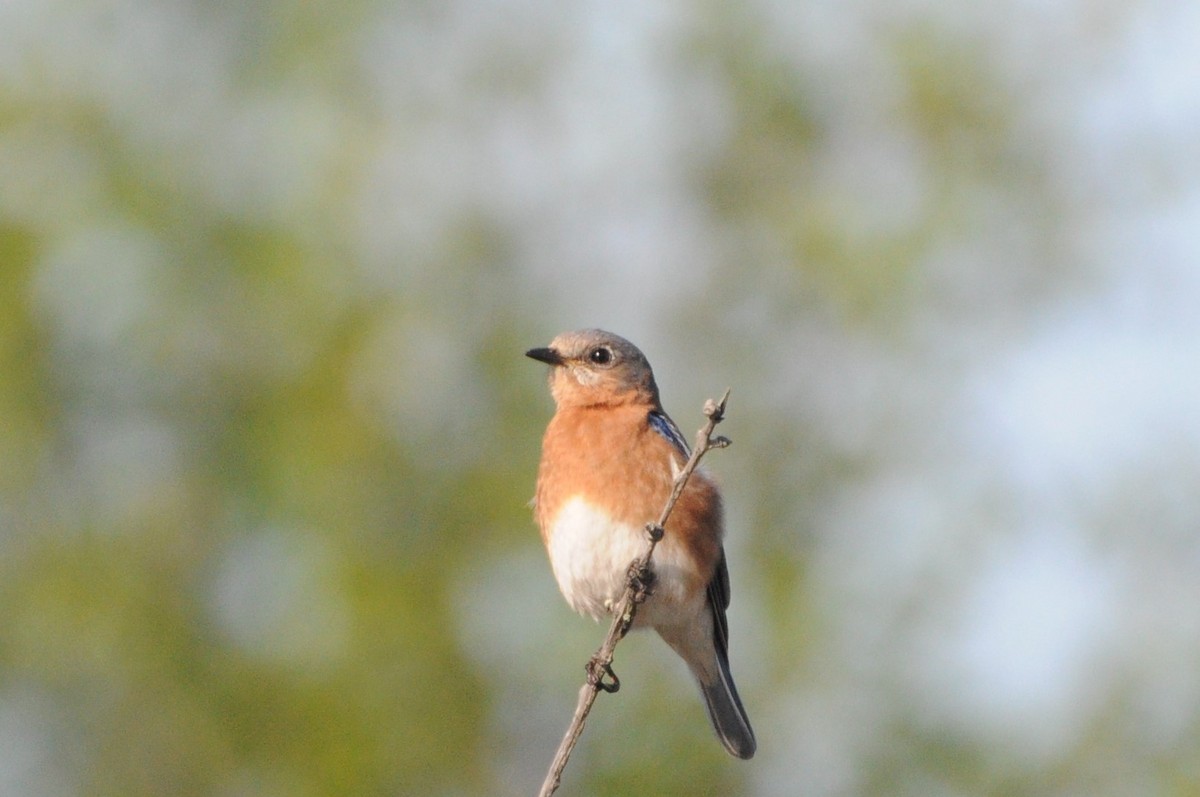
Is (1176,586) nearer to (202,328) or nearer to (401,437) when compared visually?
(401,437)

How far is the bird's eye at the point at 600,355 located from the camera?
27.0 ft

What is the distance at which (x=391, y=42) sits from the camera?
21172 millimetres

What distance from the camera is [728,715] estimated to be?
8.55 m

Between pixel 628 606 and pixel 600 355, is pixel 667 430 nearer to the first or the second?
pixel 600 355

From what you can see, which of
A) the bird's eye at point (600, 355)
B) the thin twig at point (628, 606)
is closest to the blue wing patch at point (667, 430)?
the bird's eye at point (600, 355)

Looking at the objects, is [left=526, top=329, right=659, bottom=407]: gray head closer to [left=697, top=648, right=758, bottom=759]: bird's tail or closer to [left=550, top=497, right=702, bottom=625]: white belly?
[left=550, top=497, right=702, bottom=625]: white belly

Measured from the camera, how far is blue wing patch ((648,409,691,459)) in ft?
25.6

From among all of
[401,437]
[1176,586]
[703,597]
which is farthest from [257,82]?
[703,597]

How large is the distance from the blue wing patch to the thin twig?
34.3 inches

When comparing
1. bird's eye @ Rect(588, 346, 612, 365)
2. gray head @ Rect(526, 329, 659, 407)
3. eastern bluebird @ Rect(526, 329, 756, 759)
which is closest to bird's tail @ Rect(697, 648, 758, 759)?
eastern bluebird @ Rect(526, 329, 756, 759)

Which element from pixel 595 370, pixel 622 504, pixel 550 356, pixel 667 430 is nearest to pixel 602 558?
pixel 622 504

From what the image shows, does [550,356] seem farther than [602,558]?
Yes

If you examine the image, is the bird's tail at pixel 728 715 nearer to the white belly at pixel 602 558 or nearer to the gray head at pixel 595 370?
the white belly at pixel 602 558

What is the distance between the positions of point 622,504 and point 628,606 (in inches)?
48.4
